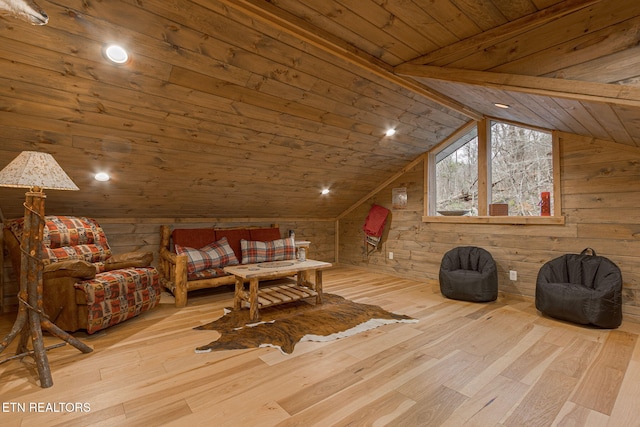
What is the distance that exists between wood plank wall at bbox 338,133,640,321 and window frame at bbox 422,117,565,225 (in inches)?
2.5

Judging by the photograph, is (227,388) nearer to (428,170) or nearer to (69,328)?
(69,328)

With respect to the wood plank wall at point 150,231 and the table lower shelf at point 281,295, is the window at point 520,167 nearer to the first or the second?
the table lower shelf at point 281,295

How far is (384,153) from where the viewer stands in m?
4.61

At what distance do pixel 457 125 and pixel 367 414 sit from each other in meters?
3.99

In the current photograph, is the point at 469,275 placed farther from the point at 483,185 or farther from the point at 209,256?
the point at 209,256

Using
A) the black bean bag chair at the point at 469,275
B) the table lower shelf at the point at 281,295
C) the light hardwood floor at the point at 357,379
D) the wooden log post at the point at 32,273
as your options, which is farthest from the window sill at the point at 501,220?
the wooden log post at the point at 32,273

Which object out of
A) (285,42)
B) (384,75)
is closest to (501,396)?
(384,75)

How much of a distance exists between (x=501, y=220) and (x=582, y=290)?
4.26 feet

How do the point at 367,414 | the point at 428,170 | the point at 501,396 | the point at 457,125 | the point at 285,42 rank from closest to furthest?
the point at 367,414
the point at 501,396
the point at 285,42
the point at 457,125
the point at 428,170

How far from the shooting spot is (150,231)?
429 centimetres

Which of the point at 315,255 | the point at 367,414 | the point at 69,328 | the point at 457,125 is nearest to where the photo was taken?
the point at 367,414

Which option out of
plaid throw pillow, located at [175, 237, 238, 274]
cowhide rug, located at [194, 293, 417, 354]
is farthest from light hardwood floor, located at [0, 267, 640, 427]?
plaid throw pillow, located at [175, 237, 238, 274]

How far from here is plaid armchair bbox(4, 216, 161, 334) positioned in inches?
104

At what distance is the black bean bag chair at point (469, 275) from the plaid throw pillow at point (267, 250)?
7.10 feet
